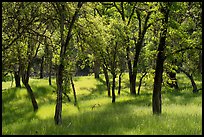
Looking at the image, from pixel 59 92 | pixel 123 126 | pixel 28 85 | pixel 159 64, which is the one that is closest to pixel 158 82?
pixel 159 64

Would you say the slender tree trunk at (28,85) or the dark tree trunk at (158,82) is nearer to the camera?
the dark tree trunk at (158,82)

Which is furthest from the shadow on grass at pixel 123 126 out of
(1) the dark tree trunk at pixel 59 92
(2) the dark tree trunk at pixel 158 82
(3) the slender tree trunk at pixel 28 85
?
(3) the slender tree trunk at pixel 28 85

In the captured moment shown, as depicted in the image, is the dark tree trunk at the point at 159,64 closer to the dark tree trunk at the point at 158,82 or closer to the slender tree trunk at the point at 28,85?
the dark tree trunk at the point at 158,82

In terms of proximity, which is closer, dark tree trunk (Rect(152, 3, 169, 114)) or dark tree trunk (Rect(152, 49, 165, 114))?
dark tree trunk (Rect(152, 3, 169, 114))

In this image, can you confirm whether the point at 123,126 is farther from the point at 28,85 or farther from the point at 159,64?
the point at 28,85

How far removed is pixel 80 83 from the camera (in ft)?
139

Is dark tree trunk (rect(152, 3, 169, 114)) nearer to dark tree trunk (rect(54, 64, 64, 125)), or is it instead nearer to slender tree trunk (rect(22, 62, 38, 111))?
dark tree trunk (rect(54, 64, 64, 125))

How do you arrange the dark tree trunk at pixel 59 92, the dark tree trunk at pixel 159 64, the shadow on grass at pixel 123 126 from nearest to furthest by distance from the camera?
1. the shadow on grass at pixel 123 126
2. the dark tree trunk at pixel 59 92
3. the dark tree trunk at pixel 159 64

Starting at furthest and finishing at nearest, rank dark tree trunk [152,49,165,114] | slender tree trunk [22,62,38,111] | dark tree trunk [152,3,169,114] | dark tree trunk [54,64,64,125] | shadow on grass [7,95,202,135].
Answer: slender tree trunk [22,62,38,111], dark tree trunk [152,49,165,114], dark tree trunk [152,3,169,114], dark tree trunk [54,64,64,125], shadow on grass [7,95,202,135]

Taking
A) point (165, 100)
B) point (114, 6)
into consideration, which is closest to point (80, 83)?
point (114, 6)

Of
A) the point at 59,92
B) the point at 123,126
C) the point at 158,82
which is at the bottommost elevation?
the point at 123,126

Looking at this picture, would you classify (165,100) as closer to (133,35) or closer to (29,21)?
(133,35)

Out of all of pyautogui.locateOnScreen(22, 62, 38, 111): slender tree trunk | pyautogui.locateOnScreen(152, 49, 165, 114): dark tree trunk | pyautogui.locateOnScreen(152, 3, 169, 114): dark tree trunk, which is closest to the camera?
pyautogui.locateOnScreen(152, 3, 169, 114): dark tree trunk

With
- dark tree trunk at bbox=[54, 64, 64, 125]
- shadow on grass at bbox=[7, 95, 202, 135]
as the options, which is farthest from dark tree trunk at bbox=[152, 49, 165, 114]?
dark tree trunk at bbox=[54, 64, 64, 125]
